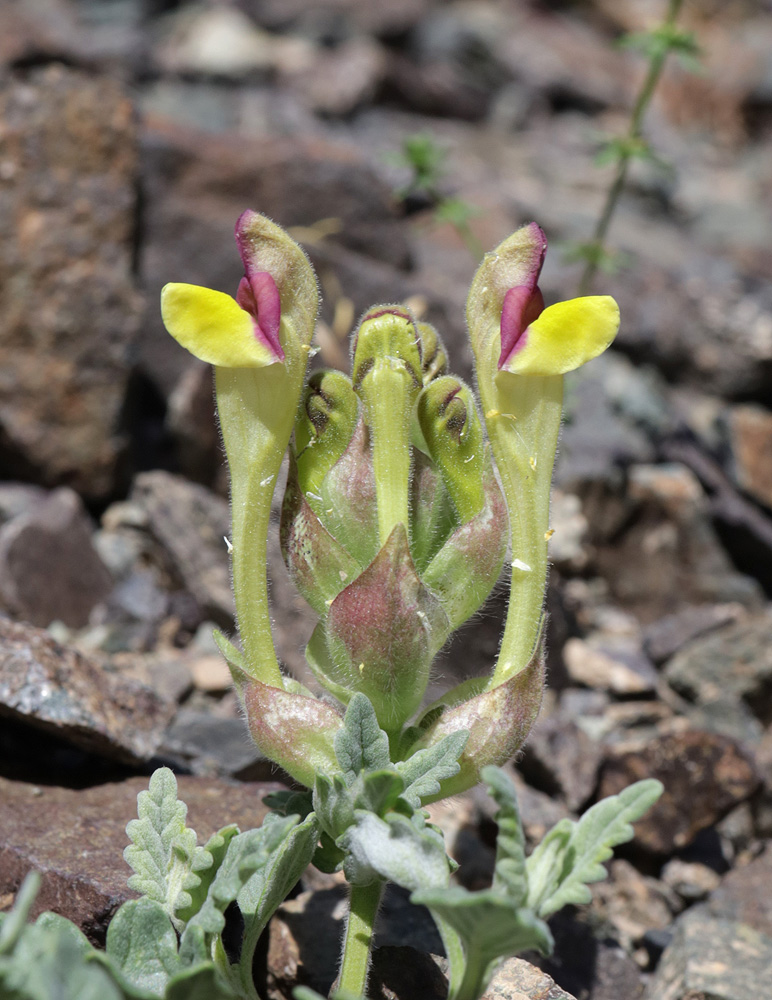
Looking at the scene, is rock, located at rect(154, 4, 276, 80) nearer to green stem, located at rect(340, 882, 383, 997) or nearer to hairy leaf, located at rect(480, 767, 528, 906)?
green stem, located at rect(340, 882, 383, 997)

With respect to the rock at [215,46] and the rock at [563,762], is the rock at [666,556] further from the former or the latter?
the rock at [215,46]

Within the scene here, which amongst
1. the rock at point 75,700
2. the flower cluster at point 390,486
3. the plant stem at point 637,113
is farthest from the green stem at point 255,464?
the plant stem at point 637,113

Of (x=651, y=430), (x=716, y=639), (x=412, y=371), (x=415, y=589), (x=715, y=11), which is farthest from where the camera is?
(x=715, y=11)

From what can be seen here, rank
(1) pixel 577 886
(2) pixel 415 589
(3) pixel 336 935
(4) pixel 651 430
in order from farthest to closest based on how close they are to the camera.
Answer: (4) pixel 651 430
(3) pixel 336 935
(2) pixel 415 589
(1) pixel 577 886

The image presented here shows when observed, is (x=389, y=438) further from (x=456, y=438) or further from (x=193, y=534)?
(x=193, y=534)

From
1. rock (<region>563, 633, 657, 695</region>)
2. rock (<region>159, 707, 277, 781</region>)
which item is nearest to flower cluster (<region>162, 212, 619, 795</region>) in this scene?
rock (<region>159, 707, 277, 781</region>)

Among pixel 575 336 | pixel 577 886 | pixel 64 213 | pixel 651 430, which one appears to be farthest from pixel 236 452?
pixel 651 430

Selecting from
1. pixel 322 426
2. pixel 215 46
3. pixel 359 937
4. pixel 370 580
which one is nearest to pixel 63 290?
pixel 322 426

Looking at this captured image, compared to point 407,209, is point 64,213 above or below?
above

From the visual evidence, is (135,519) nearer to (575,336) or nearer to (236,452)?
(236,452)
